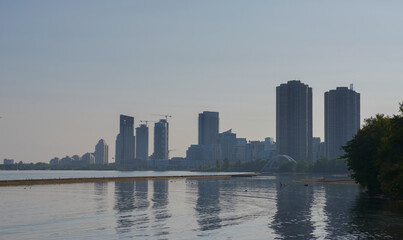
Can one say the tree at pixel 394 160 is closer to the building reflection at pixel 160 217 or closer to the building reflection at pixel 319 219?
the building reflection at pixel 319 219

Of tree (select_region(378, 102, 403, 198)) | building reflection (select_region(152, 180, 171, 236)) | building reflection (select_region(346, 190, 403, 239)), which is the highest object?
tree (select_region(378, 102, 403, 198))

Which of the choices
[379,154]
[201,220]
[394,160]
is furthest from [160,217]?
[379,154]

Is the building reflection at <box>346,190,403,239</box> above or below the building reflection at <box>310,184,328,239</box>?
above

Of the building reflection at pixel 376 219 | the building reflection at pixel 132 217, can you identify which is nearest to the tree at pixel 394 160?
the building reflection at pixel 376 219

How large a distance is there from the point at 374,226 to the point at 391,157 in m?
30.6

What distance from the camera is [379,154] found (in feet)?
366

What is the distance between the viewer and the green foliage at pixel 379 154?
98.3 metres

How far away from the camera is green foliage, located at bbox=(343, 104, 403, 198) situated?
98312 mm

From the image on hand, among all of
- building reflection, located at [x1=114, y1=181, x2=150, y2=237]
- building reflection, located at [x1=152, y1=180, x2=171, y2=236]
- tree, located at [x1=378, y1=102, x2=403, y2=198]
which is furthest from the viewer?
tree, located at [x1=378, y1=102, x2=403, y2=198]

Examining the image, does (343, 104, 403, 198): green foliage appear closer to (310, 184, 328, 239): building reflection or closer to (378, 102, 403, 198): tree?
(378, 102, 403, 198): tree

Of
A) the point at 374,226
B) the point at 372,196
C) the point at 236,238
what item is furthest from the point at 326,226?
the point at 372,196

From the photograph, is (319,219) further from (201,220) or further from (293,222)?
(201,220)

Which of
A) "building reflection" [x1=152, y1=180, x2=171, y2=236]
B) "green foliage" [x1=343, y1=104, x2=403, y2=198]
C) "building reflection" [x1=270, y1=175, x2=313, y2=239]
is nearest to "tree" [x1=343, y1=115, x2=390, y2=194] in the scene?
"green foliage" [x1=343, y1=104, x2=403, y2=198]

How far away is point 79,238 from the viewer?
66062 millimetres
